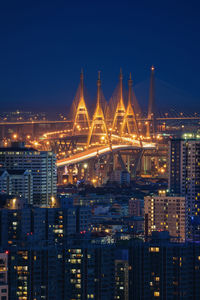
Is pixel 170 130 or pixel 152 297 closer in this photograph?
pixel 152 297

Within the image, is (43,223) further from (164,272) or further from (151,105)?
(151,105)

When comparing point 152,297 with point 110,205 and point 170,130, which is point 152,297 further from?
point 170,130

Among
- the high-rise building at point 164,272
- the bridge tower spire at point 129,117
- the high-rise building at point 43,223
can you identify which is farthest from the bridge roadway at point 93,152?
the high-rise building at point 164,272

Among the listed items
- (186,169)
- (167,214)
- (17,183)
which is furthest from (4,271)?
(186,169)

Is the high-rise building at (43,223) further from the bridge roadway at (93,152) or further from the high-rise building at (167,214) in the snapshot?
the bridge roadway at (93,152)

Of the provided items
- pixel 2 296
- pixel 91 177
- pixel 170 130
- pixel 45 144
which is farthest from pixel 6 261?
pixel 170 130

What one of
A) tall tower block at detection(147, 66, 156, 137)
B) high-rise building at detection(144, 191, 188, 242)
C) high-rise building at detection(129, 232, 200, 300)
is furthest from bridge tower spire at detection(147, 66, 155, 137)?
high-rise building at detection(129, 232, 200, 300)
